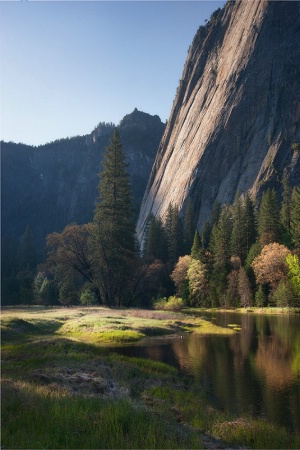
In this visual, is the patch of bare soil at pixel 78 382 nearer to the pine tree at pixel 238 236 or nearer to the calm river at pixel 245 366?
the calm river at pixel 245 366

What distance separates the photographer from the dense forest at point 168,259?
58.4 m

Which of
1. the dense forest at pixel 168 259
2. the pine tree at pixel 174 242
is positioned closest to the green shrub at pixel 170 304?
the dense forest at pixel 168 259

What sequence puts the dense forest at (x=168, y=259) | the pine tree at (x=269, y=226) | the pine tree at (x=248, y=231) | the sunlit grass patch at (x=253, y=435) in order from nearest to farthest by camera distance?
1. the sunlit grass patch at (x=253, y=435)
2. the dense forest at (x=168, y=259)
3. the pine tree at (x=269, y=226)
4. the pine tree at (x=248, y=231)

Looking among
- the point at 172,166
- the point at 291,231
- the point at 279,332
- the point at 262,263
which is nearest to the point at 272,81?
the point at 172,166

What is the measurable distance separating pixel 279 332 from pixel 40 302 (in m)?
63.4

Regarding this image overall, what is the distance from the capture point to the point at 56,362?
1791 centimetres

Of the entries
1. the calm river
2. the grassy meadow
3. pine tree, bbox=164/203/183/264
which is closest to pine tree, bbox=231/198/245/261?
pine tree, bbox=164/203/183/264

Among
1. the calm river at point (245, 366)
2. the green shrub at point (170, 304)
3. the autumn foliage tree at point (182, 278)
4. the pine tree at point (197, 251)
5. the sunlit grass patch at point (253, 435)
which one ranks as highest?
the pine tree at point (197, 251)

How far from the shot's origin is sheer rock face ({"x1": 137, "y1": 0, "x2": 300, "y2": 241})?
351 feet

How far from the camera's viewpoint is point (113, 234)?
5753cm

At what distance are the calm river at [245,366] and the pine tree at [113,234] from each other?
24.1 m

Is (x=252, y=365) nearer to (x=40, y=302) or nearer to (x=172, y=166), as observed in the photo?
(x=40, y=302)

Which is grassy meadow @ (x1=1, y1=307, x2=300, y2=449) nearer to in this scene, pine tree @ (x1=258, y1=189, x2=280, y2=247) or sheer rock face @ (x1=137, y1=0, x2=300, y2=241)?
pine tree @ (x1=258, y1=189, x2=280, y2=247)

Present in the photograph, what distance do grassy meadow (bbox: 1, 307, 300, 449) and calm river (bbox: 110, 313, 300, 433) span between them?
4.36 ft
